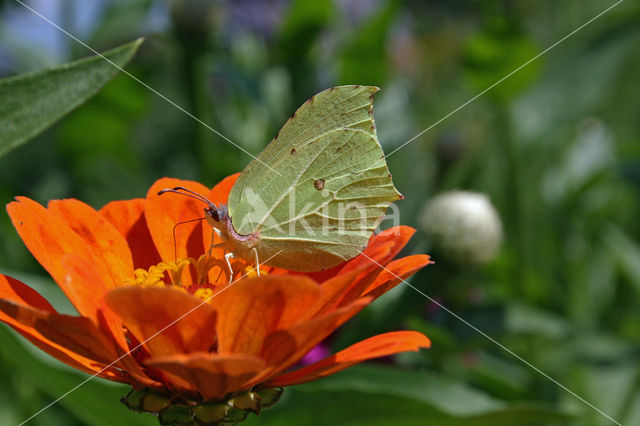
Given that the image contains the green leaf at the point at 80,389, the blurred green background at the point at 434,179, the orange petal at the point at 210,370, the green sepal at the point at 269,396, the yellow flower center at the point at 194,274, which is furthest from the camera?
the blurred green background at the point at 434,179

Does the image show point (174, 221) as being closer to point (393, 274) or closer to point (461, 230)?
point (393, 274)

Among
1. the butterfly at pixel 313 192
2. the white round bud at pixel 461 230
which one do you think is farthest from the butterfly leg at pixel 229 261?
the white round bud at pixel 461 230

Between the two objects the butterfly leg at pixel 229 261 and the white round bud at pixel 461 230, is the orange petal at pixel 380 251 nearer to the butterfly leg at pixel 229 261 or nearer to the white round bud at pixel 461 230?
the butterfly leg at pixel 229 261

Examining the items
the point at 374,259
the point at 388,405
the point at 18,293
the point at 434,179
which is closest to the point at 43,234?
the point at 18,293

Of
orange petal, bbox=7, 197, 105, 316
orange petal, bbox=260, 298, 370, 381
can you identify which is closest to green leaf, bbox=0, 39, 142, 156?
orange petal, bbox=7, 197, 105, 316

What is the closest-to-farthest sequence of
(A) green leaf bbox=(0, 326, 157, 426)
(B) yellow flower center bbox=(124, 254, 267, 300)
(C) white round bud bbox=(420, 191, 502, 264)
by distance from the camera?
1. (B) yellow flower center bbox=(124, 254, 267, 300)
2. (A) green leaf bbox=(0, 326, 157, 426)
3. (C) white round bud bbox=(420, 191, 502, 264)

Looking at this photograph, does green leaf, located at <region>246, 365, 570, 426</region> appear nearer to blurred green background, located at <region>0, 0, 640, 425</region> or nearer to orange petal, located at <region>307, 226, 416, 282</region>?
blurred green background, located at <region>0, 0, 640, 425</region>
